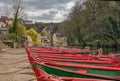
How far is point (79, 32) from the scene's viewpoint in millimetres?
56219

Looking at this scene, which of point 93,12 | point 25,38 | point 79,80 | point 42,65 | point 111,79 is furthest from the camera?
point 25,38

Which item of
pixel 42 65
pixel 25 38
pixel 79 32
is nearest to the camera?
pixel 42 65

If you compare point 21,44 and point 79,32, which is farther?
point 21,44

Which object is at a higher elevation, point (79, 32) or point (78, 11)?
point (78, 11)

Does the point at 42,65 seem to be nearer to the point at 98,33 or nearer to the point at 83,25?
the point at 98,33

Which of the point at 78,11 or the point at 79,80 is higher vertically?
the point at 78,11

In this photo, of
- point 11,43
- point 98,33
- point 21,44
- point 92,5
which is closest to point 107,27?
point 98,33

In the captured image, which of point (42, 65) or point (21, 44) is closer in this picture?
point (42, 65)

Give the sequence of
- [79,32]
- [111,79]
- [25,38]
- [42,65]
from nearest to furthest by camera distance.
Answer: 1. [111,79]
2. [42,65]
3. [79,32]
4. [25,38]

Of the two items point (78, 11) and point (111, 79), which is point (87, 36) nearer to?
point (78, 11)

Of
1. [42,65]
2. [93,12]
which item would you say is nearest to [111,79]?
[42,65]

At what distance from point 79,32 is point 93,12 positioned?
7018mm

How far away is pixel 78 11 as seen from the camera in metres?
53.3

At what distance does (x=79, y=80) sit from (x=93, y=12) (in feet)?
142
